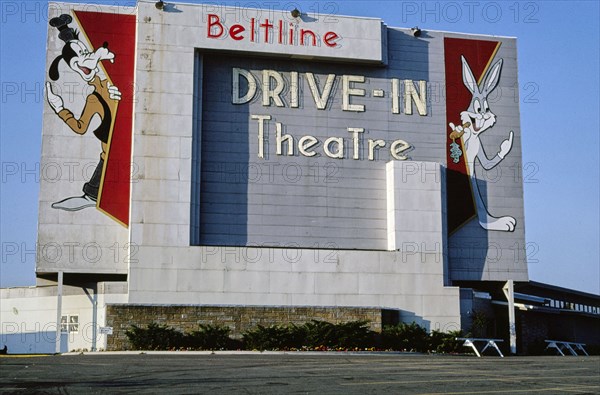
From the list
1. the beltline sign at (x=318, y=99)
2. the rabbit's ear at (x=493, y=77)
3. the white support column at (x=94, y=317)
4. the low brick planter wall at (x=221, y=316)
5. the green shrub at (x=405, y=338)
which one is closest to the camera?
the low brick planter wall at (x=221, y=316)

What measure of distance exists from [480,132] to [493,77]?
135 inches

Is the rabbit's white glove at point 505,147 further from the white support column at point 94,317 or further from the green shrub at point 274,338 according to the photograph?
the white support column at point 94,317

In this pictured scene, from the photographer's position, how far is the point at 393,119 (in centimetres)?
4791

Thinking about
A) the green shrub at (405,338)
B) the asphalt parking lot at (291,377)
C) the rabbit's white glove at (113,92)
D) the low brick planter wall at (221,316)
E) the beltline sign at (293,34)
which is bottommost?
the green shrub at (405,338)

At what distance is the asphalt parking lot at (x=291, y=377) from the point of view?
20.4 metres

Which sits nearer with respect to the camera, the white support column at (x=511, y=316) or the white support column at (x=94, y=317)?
the white support column at (x=94, y=317)

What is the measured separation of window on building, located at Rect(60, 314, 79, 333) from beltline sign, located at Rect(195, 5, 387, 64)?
15021 mm

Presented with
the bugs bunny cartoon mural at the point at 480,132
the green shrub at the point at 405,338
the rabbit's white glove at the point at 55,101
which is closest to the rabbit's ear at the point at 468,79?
the bugs bunny cartoon mural at the point at 480,132

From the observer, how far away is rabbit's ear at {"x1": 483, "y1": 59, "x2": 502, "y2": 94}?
49875 millimetres

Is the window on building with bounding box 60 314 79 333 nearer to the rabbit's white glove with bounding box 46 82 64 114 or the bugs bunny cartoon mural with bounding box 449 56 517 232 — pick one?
the rabbit's white glove with bounding box 46 82 64 114

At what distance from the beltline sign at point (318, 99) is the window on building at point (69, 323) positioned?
12345 millimetres

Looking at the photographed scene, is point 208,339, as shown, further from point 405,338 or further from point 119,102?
point 119,102

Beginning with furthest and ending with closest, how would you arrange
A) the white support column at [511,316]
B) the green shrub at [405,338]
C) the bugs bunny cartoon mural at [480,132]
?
the bugs bunny cartoon mural at [480,132]
the white support column at [511,316]
the green shrub at [405,338]

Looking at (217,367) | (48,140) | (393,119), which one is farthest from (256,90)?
(217,367)
